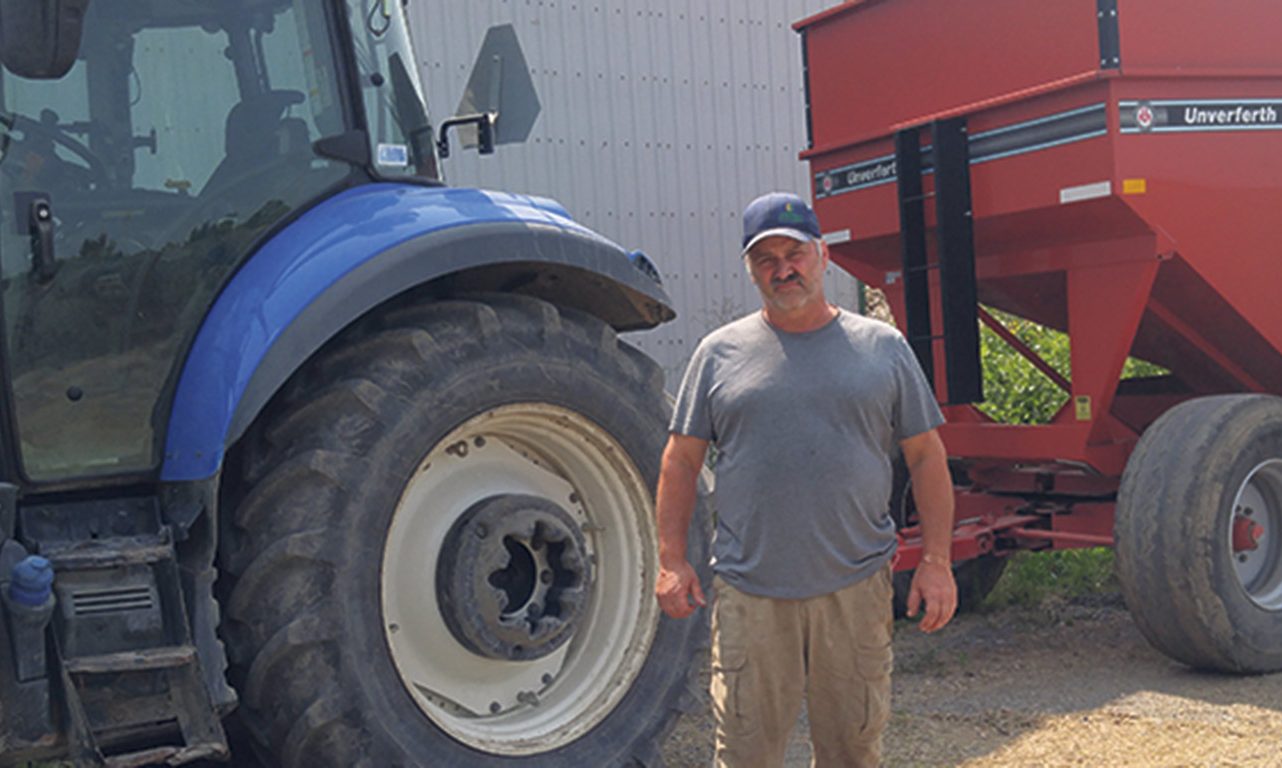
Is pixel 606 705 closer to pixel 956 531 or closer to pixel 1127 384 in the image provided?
pixel 956 531

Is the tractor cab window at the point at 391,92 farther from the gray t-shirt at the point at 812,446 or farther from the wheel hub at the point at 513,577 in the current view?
the gray t-shirt at the point at 812,446

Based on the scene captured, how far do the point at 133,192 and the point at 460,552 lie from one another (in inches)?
49.4

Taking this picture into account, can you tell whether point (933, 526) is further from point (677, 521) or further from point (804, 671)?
point (677, 521)

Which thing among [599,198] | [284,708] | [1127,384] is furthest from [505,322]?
[599,198]

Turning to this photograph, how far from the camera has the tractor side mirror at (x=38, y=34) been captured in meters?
3.23

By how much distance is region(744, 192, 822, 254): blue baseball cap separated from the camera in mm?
3420

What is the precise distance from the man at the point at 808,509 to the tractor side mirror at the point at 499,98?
158 cm

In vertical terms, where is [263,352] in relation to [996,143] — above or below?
below

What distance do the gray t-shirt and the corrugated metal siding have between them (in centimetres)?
528

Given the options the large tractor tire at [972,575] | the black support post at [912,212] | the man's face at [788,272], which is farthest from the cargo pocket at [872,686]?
the large tractor tire at [972,575]

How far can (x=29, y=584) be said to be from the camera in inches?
130

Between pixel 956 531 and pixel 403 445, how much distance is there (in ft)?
10.4

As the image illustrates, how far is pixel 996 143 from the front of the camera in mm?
6191

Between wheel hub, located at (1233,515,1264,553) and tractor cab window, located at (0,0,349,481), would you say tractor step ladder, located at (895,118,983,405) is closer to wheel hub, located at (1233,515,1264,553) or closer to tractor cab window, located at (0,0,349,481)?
wheel hub, located at (1233,515,1264,553)
